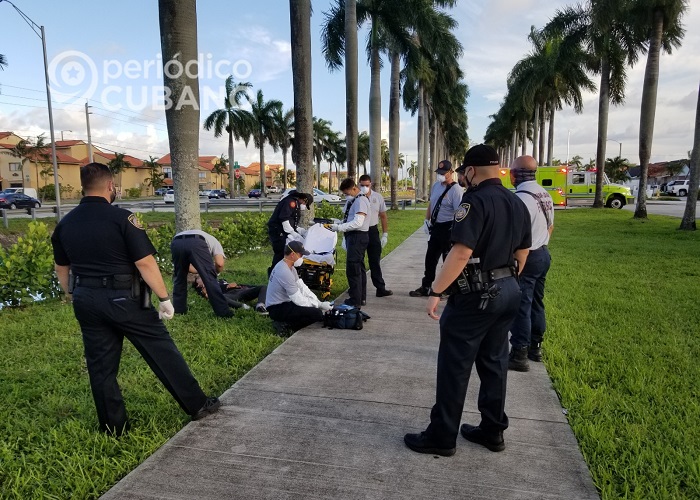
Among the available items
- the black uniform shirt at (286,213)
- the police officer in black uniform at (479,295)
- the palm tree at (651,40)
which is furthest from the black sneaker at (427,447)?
the palm tree at (651,40)

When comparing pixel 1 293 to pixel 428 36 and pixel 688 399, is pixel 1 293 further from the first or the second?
pixel 428 36

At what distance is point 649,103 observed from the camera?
67.2ft

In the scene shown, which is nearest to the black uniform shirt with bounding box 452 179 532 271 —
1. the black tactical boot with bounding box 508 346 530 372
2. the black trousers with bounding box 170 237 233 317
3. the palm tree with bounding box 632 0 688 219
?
the black tactical boot with bounding box 508 346 530 372

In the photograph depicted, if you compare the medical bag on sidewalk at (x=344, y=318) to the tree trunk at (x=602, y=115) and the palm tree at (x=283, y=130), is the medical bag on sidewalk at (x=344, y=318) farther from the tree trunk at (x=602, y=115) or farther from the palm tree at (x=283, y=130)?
the palm tree at (x=283, y=130)

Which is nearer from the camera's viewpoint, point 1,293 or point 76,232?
point 76,232

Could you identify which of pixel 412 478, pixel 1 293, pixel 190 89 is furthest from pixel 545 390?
pixel 1 293

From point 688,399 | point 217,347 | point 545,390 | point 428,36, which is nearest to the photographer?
point 688,399

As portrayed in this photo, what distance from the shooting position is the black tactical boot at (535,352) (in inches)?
187

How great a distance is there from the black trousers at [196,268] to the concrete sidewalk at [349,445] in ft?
5.96

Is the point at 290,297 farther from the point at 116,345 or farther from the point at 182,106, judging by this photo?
the point at 182,106

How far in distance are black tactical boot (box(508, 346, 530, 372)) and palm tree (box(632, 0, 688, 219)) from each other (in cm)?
1963

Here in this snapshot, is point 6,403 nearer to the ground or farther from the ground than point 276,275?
nearer to the ground

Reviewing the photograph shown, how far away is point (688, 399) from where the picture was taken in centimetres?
380

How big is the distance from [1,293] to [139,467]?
5034 millimetres
